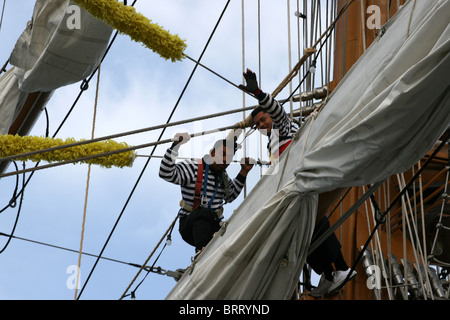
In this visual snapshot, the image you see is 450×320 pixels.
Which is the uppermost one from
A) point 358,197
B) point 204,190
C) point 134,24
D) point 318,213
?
point 134,24

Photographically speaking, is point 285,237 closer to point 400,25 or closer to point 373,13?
point 400,25

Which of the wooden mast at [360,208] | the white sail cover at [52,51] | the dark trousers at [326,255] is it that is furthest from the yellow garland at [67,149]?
the wooden mast at [360,208]

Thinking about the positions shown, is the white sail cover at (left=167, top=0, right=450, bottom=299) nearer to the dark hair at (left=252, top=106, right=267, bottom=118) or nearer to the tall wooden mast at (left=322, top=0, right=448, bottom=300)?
the dark hair at (left=252, top=106, right=267, bottom=118)

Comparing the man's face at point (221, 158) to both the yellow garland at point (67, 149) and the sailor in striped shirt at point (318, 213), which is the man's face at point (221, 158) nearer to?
the sailor in striped shirt at point (318, 213)

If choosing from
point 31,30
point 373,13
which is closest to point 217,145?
point 31,30

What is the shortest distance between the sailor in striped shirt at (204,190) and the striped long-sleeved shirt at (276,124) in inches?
12.5

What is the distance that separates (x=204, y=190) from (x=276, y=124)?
58 cm

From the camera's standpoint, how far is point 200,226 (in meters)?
4.83

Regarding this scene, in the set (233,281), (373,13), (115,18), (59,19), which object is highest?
(373,13)

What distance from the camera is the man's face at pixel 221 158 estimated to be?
16.0 ft

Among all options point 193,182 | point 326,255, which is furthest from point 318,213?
point 193,182

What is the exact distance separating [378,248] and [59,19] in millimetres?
2683

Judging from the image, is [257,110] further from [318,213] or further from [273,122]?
[318,213]

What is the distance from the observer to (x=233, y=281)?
3773 millimetres
